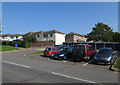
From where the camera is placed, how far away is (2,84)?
5094 mm

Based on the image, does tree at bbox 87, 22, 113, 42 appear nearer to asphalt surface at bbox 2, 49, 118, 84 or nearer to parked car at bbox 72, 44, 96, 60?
parked car at bbox 72, 44, 96, 60

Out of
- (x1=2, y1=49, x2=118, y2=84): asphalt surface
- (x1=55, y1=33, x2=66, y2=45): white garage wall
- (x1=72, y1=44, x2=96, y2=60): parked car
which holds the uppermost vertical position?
(x1=55, y1=33, x2=66, y2=45): white garage wall

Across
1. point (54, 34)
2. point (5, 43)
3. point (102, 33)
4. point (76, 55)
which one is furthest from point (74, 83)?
point (54, 34)

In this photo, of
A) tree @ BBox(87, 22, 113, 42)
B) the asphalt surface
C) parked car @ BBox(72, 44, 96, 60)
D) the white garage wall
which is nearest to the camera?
the asphalt surface

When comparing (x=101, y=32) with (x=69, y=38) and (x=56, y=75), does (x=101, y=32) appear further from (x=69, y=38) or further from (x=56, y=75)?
(x=56, y=75)

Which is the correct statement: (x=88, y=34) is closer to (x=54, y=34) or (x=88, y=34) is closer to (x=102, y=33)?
(x=102, y=33)

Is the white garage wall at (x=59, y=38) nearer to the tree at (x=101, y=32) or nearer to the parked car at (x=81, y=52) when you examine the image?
the tree at (x=101, y=32)

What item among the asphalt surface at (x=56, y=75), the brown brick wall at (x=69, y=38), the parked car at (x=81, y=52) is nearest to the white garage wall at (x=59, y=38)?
the brown brick wall at (x=69, y=38)

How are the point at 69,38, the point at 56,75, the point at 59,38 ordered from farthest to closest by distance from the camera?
1. the point at 69,38
2. the point at 59,38
3. the point at 56,75

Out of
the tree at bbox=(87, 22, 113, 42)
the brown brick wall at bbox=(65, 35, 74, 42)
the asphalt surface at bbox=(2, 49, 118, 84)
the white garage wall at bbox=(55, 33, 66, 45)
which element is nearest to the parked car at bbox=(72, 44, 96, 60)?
the asphalt surface at bbox=(2, 49, 118, 84)

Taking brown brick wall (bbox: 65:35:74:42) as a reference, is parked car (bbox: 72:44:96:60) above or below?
below

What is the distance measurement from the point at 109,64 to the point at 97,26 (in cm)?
3319

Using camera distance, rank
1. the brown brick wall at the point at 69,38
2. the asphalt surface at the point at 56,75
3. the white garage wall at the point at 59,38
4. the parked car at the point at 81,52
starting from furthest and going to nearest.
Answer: the brown brick wall at the point at 69,38, the white garage wall at the point at 59,38, the parked car at the point at 81,52, the asphalt surface at the point at 56,75

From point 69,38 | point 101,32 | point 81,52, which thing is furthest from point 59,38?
point 81,52
